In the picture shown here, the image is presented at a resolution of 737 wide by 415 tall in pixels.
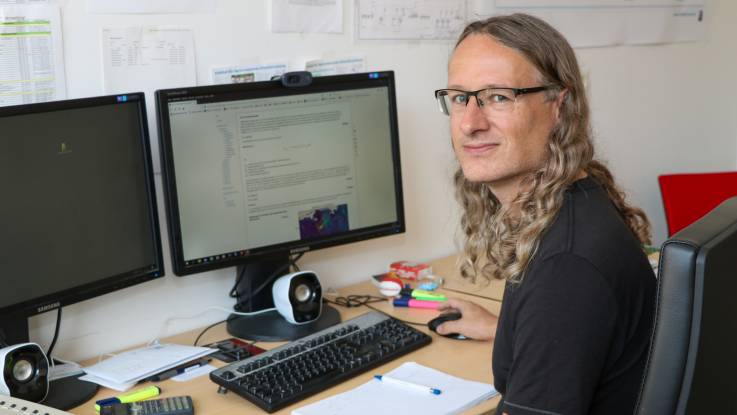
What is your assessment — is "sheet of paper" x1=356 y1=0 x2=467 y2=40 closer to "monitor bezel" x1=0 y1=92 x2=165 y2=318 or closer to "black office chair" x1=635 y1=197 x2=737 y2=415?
"monitor bezel" x1=0 y1=92 x2=165 y2=318

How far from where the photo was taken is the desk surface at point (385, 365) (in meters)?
1.55

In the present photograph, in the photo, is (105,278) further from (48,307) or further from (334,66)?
(334,66)

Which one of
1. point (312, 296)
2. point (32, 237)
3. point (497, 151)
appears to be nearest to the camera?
point (497, 151)

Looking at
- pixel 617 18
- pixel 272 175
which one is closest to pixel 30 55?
pixel 272 175

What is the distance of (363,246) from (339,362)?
2.19 ft

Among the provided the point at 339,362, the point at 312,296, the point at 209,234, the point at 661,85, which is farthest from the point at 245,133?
the point at 661,85

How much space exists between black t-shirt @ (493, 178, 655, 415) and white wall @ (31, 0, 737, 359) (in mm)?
927

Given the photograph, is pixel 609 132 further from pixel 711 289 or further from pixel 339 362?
pixel 711 289

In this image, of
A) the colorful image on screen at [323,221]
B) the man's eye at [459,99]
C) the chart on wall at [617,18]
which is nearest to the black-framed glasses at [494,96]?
the man's eye at [459,99]

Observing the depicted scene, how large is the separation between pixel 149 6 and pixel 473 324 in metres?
1.00

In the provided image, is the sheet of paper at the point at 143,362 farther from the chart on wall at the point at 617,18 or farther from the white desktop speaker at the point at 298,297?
the chart on wall at the point at 617,18

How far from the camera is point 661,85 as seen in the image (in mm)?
3137

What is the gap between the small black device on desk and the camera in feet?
4.87

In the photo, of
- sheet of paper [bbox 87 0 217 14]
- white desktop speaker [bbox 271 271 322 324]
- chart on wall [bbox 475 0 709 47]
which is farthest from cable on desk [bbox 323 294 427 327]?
chart on wall [bbox 475 0 709 47]
